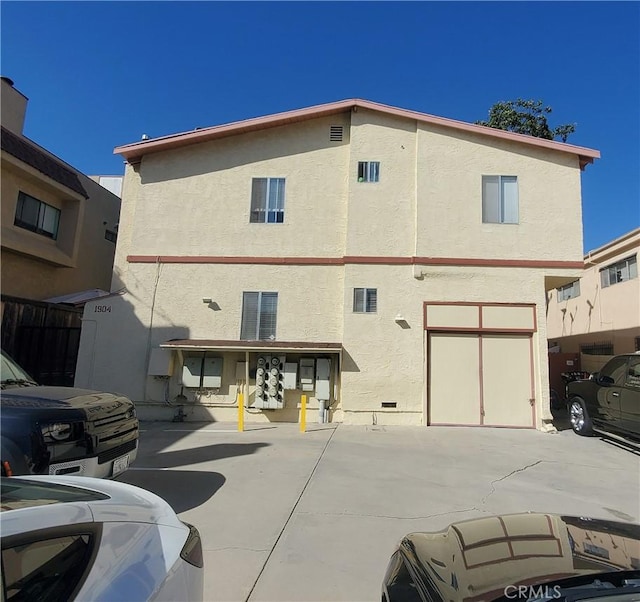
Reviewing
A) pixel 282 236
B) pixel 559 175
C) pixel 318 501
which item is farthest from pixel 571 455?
pixel 282 236

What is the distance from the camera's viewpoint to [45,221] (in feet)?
51.3

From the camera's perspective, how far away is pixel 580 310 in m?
20.1

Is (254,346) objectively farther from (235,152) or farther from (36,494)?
(36,494)

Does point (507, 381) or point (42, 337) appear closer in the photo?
point (507, 381)

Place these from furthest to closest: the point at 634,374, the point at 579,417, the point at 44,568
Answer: the point at 579,417 < the point at 634,374 < the point at 44,568

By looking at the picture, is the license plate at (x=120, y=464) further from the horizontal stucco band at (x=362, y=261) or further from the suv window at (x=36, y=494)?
the horizontal stucco band at (x=362, y=261)

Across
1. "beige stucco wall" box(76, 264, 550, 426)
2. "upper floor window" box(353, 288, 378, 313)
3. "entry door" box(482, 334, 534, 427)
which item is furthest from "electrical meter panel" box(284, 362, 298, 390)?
"entry door" box(482, 334, 534, 427)

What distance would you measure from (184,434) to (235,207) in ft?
20.7

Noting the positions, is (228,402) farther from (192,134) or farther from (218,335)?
(192,134)

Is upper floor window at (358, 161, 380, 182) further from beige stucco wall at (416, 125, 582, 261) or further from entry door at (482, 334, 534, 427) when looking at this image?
entry door at (482, 334, 534, 427)

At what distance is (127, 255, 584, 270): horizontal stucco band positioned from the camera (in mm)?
11188

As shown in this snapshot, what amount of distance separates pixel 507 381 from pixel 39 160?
1668 centimetres

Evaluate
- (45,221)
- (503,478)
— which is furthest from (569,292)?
(45,221)

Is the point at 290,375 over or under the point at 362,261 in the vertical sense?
under
